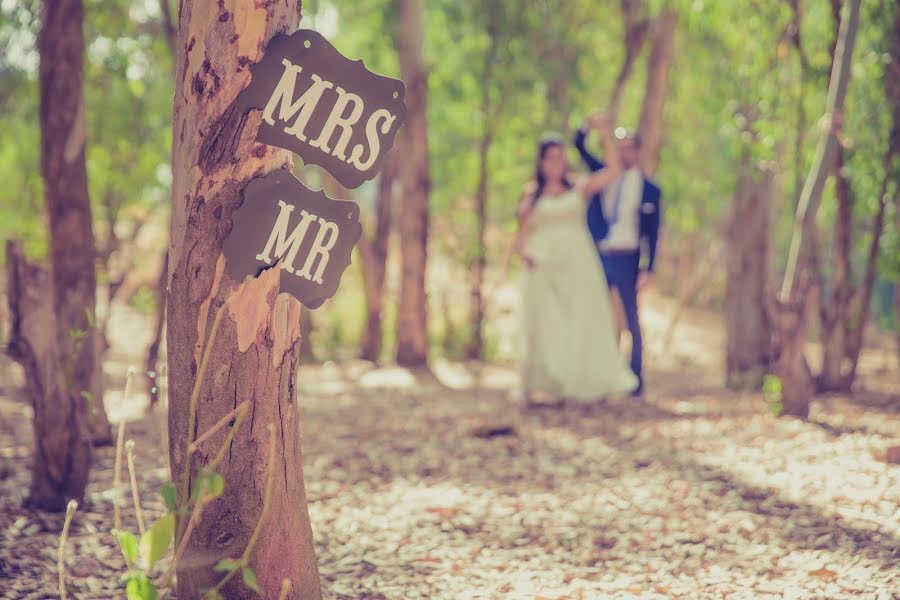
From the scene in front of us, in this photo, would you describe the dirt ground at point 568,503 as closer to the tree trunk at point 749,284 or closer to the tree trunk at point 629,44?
the tree trunk at point 749,284

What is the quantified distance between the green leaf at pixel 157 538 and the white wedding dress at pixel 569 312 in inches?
206

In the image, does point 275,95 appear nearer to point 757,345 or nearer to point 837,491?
point 837,491

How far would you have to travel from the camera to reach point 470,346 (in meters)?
12.1

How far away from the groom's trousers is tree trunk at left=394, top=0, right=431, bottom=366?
3.24 meters

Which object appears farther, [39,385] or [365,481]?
[365,481]

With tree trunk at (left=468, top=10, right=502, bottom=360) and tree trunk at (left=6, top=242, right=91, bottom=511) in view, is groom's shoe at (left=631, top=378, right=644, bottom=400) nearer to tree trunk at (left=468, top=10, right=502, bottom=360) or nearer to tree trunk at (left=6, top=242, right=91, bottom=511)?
tree trunk at (left=468, top=10, right=502, bottom=360)

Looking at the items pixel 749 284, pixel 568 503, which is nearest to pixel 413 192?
pixel 749 284

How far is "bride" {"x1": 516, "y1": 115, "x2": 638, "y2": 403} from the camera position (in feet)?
23.7

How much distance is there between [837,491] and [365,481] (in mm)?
2320

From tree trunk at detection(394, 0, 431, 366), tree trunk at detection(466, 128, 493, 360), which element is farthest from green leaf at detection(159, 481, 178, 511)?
tree trunk at detection(466, 128, 493, 360)

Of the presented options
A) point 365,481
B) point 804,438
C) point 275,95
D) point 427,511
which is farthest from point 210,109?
point 804,438

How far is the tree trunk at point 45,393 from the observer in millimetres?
3924

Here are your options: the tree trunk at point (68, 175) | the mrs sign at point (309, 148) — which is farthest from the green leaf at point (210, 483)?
the tree trunk at point (68, 175)

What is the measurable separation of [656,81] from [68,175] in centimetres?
760
